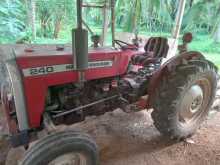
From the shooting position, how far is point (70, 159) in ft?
5.50

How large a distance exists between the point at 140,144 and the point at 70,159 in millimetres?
928

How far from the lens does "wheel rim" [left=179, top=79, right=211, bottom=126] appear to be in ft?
7.47

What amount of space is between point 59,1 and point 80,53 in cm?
571

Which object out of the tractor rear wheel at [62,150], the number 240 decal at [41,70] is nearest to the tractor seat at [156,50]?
the number 240 decal at [41,70]

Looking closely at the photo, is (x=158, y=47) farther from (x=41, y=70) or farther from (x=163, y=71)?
(x=41, y=70)

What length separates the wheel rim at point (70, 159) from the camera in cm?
161

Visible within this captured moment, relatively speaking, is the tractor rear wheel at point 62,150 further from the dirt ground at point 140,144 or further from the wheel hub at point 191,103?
the wheel hub at point 191,103

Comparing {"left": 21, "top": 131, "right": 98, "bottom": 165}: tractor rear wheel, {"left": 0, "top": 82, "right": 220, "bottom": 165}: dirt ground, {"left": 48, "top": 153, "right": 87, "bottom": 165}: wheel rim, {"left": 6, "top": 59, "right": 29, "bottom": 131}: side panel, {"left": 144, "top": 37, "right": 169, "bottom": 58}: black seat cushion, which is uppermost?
{"left": 144, "top": 37, "right": 169, "bottom": 58}: black seat cushion

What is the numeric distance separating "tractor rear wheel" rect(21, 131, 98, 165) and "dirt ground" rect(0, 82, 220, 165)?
0.48 metres

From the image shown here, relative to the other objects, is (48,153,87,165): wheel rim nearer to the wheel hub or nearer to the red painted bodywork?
the red painted bodywork

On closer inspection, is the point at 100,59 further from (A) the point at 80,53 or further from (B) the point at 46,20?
(B) the point at 46,20

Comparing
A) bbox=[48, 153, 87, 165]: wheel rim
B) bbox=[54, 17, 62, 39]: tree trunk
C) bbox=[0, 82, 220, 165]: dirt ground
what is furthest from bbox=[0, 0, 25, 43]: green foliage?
bbox=[48, 153, 87, 165]: wheel rim

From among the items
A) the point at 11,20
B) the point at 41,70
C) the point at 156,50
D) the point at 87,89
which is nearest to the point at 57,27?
the point at 11,20

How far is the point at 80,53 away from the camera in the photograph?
1.60 metres
